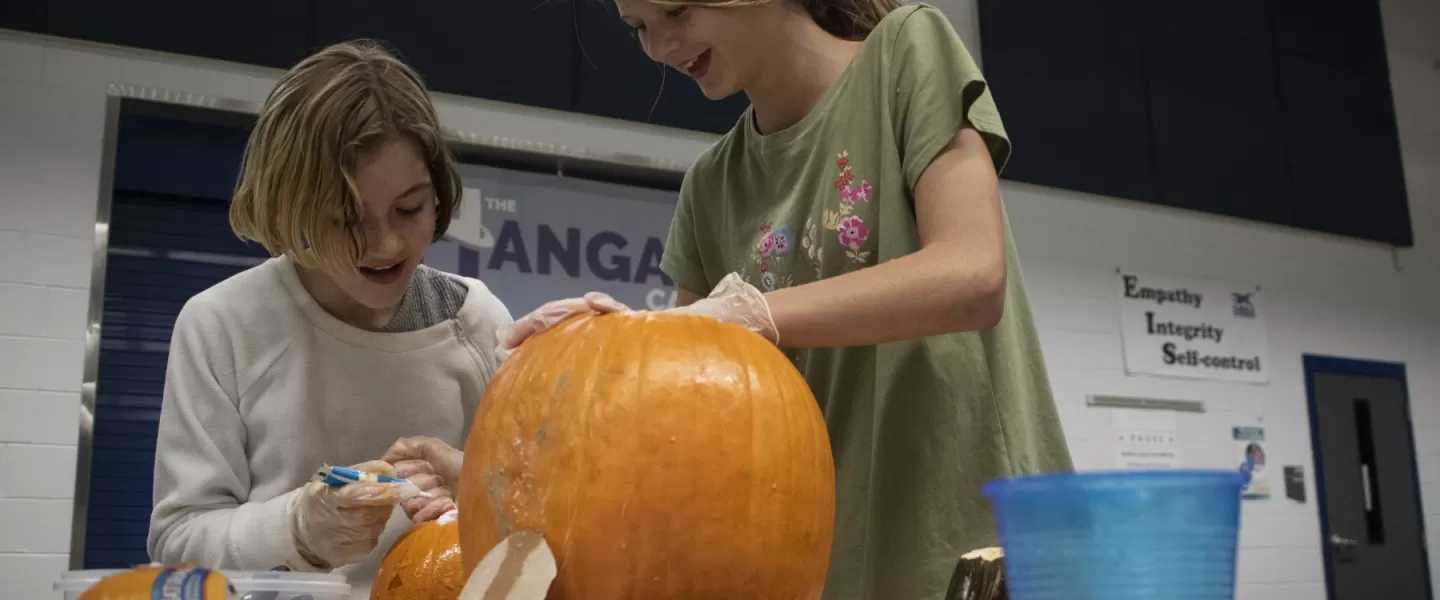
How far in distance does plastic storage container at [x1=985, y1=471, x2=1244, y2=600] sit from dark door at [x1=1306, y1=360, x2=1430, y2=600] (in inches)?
243

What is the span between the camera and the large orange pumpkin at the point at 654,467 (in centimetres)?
72

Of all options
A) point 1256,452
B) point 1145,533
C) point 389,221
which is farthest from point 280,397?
point 1256,452

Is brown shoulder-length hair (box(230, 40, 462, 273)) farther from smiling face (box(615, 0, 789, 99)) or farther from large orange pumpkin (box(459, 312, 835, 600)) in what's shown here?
large orange pumpkin (box(459, 312, 835, 600))

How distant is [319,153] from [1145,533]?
3.40 feet

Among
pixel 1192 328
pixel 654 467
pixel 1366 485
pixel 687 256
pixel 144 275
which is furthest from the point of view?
pixel 1366 485

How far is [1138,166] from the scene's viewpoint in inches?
216

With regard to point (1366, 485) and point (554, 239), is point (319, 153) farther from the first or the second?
point (1366, 485)

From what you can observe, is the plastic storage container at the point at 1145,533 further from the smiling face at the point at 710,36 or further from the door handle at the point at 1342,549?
the door handle at the point at 1342,549

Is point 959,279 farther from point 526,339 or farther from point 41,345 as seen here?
point 41,345

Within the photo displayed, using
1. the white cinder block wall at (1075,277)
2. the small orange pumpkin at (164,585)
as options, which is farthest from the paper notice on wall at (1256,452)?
the small orange pumpkin at (164,585)

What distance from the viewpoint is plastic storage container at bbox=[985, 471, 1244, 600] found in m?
0.54

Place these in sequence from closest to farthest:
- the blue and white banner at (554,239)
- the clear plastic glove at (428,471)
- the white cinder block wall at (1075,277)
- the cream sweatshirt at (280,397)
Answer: the clear plastic glove at (428,471) → the cream sweatshirt at (280,397) → the white cinder block wall at (1075,277) → the blue and white banner at (554,239)

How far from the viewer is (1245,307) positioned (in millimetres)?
5895

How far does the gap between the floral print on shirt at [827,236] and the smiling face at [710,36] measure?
153mm
